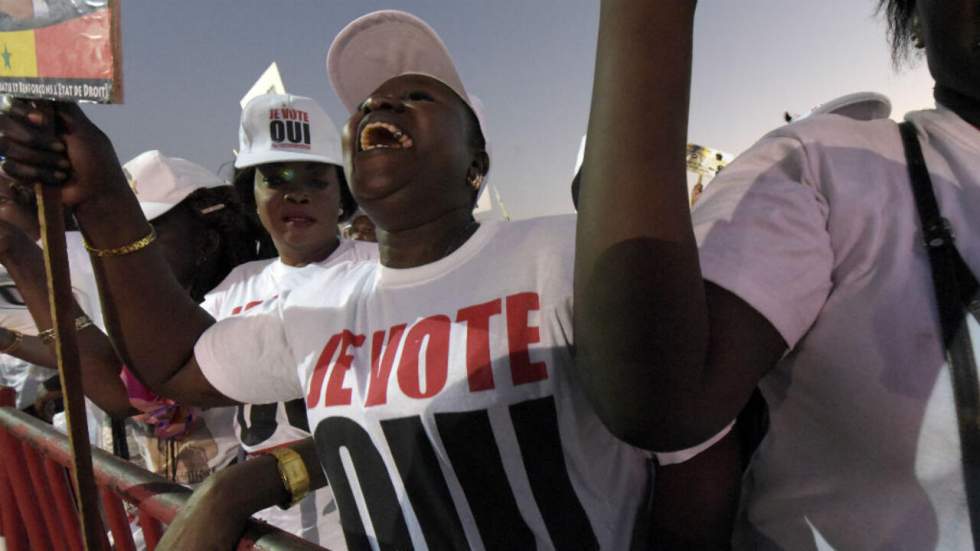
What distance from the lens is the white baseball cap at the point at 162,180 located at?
243cm

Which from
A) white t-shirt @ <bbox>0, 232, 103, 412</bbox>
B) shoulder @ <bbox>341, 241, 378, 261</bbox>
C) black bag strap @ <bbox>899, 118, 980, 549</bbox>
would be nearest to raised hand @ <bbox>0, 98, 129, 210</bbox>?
white t-shirt @ <bbox>0, 232, 103, 412</bbox>

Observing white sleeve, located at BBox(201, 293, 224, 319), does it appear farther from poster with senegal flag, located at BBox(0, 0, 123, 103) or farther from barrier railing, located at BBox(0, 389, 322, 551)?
poster with senegal flag, located at BBox(0, 0, 123, 103)

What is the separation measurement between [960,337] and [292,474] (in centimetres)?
127

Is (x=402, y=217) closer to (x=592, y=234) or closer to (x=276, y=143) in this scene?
(x=592, y=234)

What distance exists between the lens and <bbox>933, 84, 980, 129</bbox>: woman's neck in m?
0.79

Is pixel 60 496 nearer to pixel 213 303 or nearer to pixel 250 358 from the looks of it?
pixel 213 303

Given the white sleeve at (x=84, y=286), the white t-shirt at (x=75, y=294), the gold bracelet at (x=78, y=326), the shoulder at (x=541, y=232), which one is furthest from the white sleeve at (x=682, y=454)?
the white sleeve at (x=84, y=286)

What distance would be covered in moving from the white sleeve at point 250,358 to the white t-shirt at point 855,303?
1023 mm

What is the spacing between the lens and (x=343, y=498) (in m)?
1.15

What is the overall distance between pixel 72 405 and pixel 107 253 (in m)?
0.38

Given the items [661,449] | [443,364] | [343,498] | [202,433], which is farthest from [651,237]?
[202,433]

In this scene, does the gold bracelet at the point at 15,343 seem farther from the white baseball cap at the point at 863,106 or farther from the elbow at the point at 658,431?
the white baseball cap at the point at 863,106

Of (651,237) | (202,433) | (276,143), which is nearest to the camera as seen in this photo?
(651,237)

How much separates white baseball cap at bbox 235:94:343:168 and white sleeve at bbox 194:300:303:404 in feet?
4.19
